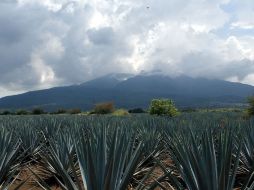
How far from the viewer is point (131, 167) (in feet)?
13.3

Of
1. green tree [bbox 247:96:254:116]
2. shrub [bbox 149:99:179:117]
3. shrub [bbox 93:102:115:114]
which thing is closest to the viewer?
green tree [bbox 247:96:254:116]

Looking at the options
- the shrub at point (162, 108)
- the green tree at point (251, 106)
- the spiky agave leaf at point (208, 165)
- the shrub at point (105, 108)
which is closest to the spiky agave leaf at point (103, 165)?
the spiky agave leaf at point (208, 165)

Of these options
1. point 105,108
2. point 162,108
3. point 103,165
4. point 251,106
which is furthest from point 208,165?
point 105,108

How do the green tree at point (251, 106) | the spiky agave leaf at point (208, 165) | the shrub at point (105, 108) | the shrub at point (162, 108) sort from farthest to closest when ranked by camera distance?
the shrub at point (105, 108) < the shrub at point (162, 108) < the green tree at point (251, 106) < the spiky agave leaf at point (208, 165)

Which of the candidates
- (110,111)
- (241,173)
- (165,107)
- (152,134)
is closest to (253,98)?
(165,107)

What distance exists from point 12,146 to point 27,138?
322 cm

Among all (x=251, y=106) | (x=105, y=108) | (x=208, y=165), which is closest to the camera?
(x=208, y=165)

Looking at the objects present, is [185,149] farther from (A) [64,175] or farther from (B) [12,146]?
(B) [12,146]

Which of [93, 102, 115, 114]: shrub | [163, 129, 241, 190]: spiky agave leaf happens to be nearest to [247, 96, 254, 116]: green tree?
[163, 129, 241, 190]: spiky agave leaf

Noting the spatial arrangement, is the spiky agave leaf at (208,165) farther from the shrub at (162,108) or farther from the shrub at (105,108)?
the shrub at (105,108)

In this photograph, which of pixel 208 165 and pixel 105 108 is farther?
pixel 105 108

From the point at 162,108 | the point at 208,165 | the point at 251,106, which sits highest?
the point at 162,108

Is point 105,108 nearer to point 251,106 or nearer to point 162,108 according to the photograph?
point 162,108

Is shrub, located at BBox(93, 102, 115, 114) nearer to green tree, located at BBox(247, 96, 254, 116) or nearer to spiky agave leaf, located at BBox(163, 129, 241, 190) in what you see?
green tree, located at BBox(247, 96, 254, 116)
